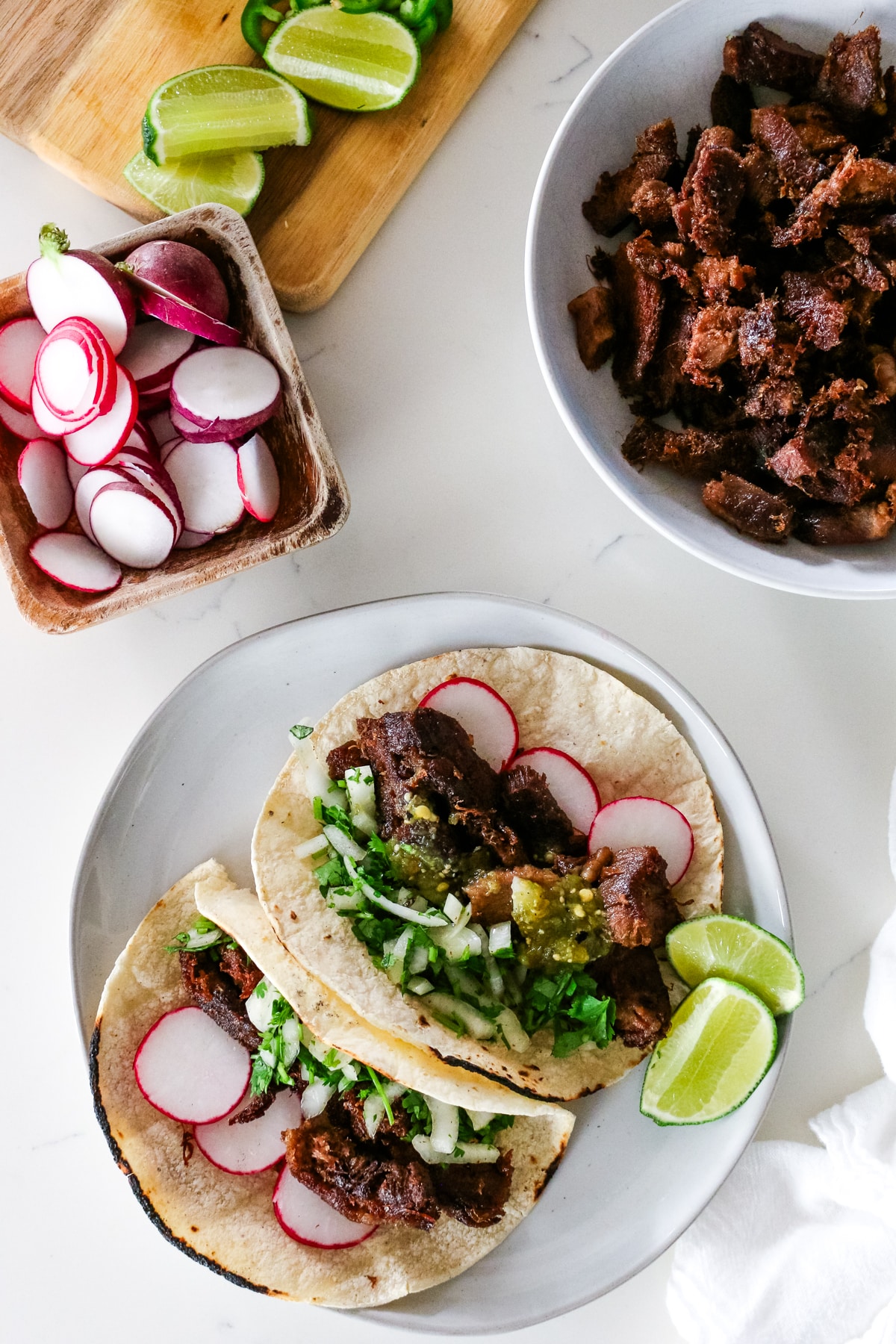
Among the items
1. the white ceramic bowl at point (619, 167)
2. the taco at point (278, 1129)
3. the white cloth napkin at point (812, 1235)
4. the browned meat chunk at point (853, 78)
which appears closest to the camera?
the browned meat chunk at point (853, 78)

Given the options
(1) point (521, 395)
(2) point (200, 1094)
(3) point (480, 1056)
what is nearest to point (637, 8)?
(1) point (521, 395)

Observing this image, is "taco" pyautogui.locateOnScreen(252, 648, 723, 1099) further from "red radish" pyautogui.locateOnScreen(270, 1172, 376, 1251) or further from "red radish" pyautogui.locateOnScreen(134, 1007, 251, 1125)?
"red radish" pyautogui.locateOnScreen(270, 1172, 376, 1251)

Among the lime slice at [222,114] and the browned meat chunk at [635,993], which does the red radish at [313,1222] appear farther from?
the lime slice at [222,114]

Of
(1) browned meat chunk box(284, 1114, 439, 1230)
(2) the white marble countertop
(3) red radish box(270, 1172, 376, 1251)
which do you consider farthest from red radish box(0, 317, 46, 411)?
(3) red radish box(270, 1172, 376, 1251)

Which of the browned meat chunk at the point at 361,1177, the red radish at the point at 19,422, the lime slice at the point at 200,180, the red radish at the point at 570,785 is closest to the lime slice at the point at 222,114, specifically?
the lime slice at the point at 200,180

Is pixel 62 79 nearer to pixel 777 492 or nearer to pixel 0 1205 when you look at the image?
pixel 777 492

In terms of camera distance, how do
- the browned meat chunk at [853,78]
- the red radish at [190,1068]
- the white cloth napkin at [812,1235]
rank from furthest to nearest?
1. the white cloth napkin at [812,1235]
2. the red radish at [190,1068]
3. the browned meat chunk at [853,78]
